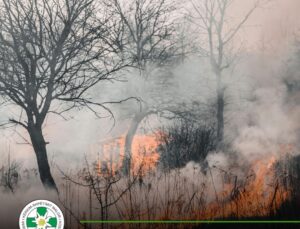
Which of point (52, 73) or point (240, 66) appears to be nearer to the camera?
point (52, 73)

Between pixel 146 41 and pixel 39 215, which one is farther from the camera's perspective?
pixel 146 41

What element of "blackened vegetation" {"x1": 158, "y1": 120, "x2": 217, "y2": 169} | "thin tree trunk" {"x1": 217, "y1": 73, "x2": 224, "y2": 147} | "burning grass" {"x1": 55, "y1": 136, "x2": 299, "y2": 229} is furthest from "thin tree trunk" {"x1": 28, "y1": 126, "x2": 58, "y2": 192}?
"thin tree trunk" {"x1": 217, "y1": 73, "x2": 224, "y2": 147}

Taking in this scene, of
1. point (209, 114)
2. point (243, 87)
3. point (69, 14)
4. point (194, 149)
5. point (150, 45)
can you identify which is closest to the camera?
point (69, 14)

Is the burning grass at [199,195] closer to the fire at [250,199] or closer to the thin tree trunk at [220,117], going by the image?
the fire at [250,199]

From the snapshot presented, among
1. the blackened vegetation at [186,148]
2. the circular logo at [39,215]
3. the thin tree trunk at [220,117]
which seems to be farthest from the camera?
the thin tree trunk at [220,117]

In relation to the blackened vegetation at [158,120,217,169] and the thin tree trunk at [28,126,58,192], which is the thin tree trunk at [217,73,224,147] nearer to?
the blackened vegetation at [158,120,217,169]

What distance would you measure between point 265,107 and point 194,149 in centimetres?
738

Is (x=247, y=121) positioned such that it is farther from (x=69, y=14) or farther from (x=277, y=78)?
(x=69, y=14)

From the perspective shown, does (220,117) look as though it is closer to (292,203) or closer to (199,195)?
(199,195)

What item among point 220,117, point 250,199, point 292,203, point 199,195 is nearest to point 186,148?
point 199,195

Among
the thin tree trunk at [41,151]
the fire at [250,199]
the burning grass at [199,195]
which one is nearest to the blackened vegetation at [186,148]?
the burning grass at [199,195]

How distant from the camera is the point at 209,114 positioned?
1795cm

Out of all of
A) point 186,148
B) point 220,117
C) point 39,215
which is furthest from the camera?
point 220,117

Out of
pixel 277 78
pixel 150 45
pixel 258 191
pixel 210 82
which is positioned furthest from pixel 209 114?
pixel 258 191
